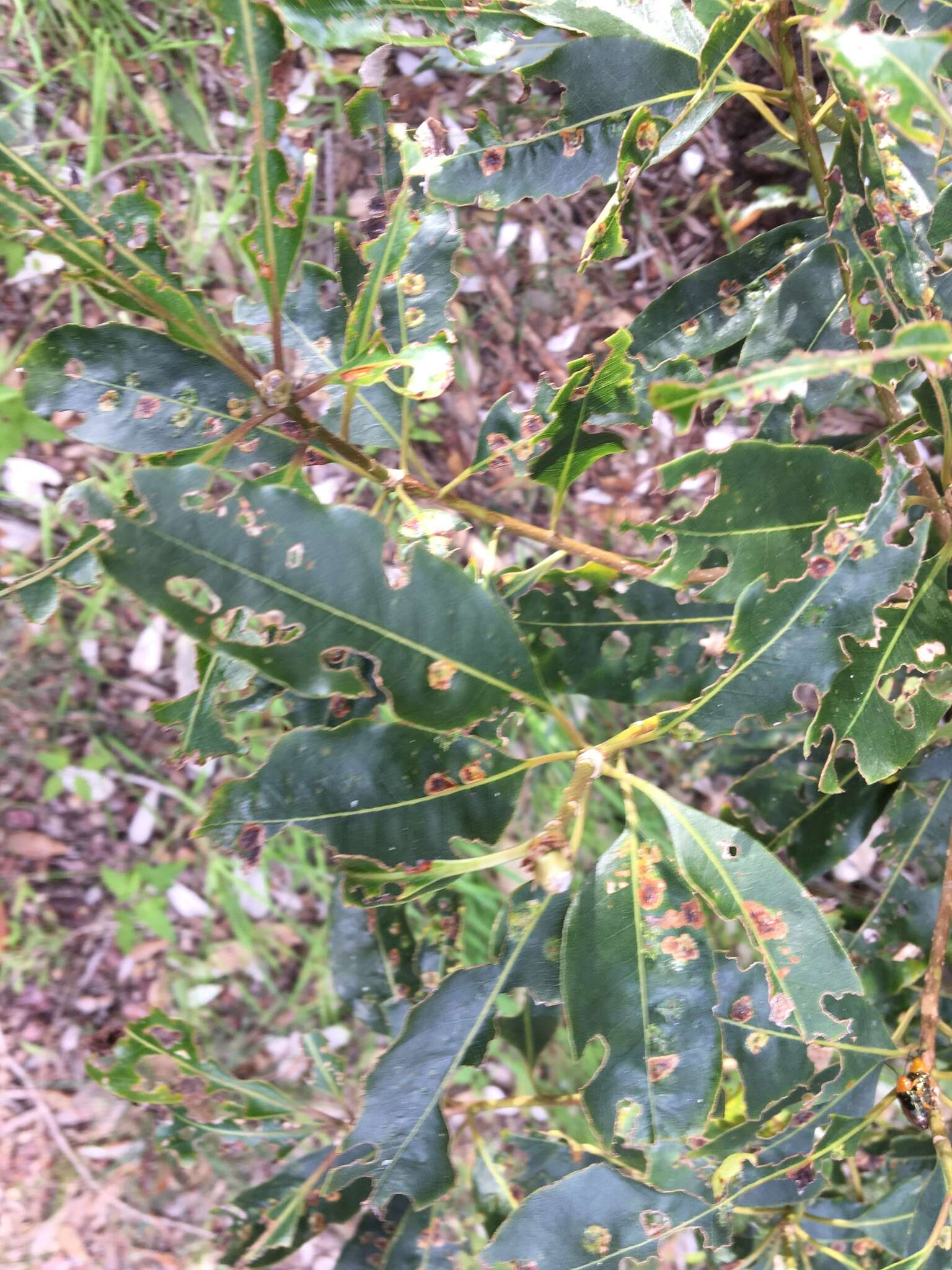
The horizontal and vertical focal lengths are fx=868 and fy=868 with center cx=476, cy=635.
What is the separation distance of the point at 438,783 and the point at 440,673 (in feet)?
0.31

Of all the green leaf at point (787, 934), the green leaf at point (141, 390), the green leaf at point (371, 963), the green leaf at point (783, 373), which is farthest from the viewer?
the green leaf at point (371, 963)

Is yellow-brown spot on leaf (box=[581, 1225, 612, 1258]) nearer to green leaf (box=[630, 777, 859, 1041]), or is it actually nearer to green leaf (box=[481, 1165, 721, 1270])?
green leaf (box=[481, 1165, 721, 1270])

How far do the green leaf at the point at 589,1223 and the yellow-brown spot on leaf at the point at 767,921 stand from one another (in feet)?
0.92

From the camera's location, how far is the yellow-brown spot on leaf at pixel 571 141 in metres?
0.80

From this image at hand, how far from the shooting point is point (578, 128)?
0.80 m

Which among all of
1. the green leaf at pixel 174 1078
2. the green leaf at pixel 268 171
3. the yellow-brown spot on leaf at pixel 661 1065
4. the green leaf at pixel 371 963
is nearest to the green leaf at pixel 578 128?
the green leaf at pixel 268 171

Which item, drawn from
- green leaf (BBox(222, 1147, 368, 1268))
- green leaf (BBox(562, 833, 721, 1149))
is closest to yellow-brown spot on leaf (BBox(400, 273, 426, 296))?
green leaf (BBox(562, 833, 721, 1149))

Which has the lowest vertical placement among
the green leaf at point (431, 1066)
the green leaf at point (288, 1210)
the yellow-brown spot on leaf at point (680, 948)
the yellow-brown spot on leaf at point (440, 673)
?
the green leaf at point (288, 1210)

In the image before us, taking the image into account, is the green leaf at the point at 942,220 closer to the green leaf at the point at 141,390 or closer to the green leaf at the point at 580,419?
the green leaf at the point at 580,419

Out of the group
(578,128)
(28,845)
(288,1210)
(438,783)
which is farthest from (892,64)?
(28,845)

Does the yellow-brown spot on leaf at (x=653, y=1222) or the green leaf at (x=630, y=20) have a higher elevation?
the green leaf at (x=630, y=20)

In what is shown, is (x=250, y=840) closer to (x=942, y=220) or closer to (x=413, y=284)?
(x=413, y=284)

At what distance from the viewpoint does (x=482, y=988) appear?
787 mm

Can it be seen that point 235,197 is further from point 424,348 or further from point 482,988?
point 482,988
